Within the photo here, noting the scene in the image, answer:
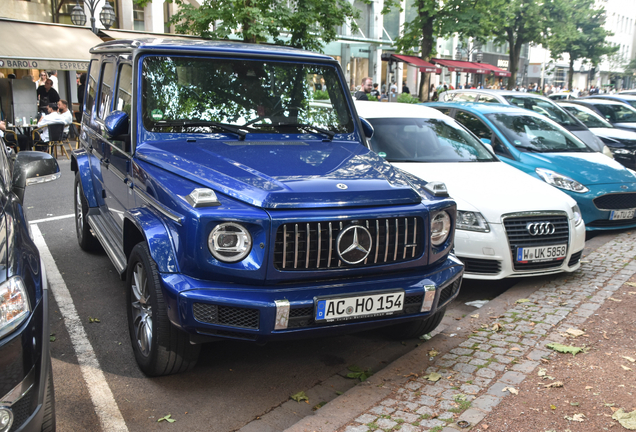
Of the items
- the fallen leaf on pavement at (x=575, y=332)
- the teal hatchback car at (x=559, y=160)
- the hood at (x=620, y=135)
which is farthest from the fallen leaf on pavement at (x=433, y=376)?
the hood at (x=620, y=135)

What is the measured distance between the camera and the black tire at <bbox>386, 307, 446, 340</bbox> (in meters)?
4.52

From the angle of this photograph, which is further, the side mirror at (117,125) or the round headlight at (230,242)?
the side mirror at (117,125)

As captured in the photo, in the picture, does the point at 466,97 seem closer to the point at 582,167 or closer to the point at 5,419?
the point at 582,167

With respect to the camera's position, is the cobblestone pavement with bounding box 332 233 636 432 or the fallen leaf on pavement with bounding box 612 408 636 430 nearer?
the fallen leaf on pavement with bounding box 612 408 636 430

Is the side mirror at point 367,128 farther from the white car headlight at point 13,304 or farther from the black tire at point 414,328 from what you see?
the white car headlight at point 13,304

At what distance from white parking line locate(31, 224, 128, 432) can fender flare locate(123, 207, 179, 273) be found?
2.93 ft

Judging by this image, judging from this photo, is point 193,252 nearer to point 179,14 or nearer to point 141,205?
point 141,205

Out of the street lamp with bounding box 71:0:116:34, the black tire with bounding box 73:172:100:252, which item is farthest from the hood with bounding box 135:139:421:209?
the street lamp with bounding box 71:0:116:34

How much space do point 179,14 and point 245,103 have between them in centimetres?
1257

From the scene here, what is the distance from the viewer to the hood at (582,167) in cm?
801

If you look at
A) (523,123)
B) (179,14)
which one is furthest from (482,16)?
(523,123)

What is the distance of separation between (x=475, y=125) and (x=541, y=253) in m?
3.40

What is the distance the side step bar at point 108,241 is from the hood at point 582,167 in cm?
545

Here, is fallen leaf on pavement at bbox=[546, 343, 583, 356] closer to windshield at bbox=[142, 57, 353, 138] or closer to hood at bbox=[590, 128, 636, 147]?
windshield at bbox=[142, 57, 353, 138]
